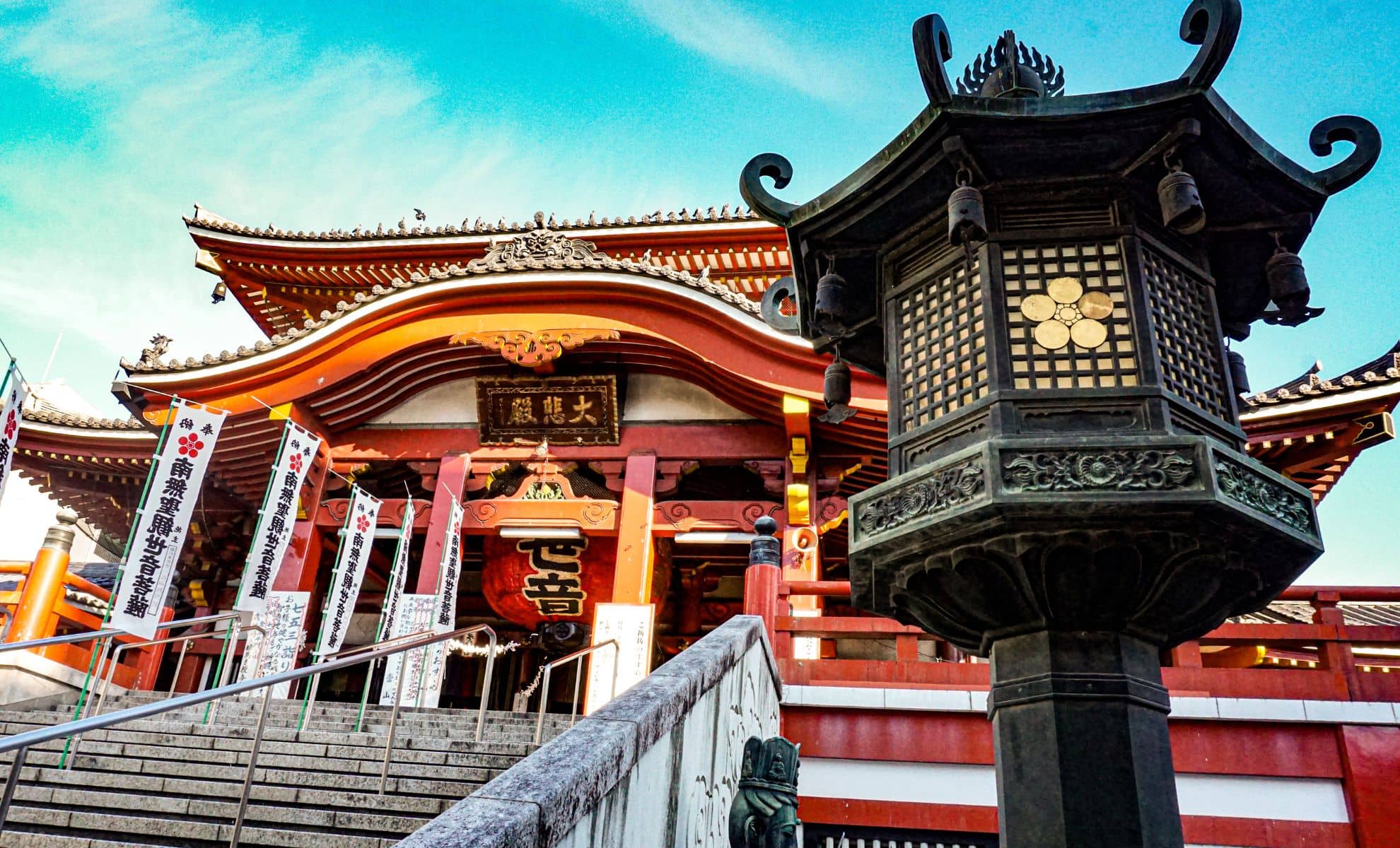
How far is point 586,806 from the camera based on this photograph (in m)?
2.83

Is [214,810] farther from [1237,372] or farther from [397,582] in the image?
[1237,372]

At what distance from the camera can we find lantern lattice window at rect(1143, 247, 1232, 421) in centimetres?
431

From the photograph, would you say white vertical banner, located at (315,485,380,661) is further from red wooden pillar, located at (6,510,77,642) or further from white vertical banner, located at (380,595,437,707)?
red wooden pillar, located at (6,510,77,642)

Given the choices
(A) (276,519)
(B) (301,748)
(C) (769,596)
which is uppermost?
(A) (276,519)

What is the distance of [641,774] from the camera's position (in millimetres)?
3463

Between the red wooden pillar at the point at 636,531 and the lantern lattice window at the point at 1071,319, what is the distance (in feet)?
25.2

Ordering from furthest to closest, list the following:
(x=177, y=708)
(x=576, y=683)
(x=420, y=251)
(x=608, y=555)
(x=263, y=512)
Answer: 1. (x=420, y=251)
2. (x=608, y=555)
3. (x=263, y=512)
4. (x=576, y=683)
5. (x=177, y=708)

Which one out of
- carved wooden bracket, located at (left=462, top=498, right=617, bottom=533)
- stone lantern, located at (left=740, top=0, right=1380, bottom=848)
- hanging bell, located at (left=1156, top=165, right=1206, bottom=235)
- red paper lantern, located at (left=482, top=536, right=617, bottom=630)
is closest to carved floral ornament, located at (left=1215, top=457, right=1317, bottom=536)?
stone lantern, located at (left=740, top=0, right=1380, bottom=848)

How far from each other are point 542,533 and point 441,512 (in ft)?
4.64

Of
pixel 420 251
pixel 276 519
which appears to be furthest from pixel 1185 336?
pixel 420 251

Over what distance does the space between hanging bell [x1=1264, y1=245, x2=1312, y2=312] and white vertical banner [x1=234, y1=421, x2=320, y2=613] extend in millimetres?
9793

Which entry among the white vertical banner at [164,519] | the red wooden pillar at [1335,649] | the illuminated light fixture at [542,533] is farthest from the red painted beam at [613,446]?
the red wooden pillar at [1335,649]

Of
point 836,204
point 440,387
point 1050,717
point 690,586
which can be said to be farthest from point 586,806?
point 690,586

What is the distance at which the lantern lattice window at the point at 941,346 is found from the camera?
4469mm
